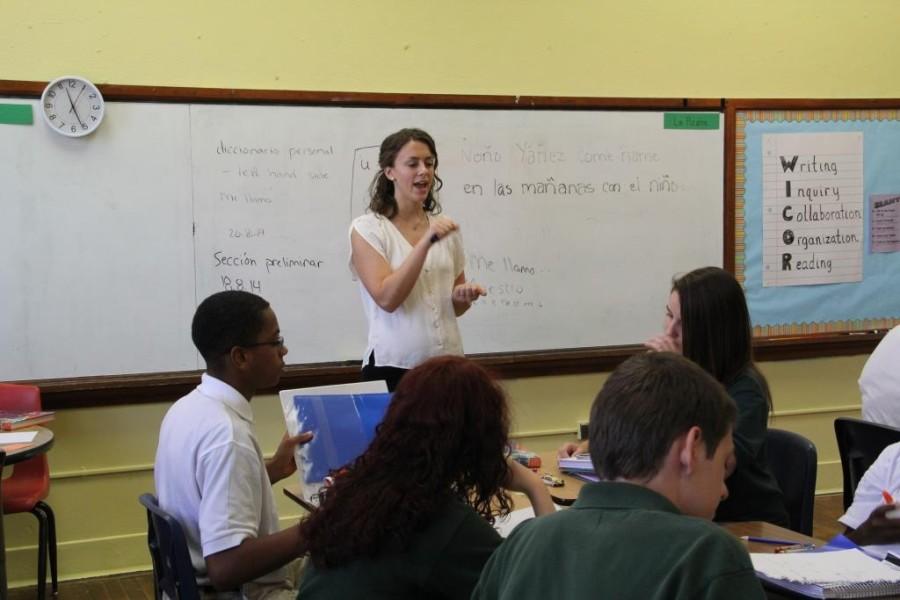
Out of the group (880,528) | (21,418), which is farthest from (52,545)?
(880,528)

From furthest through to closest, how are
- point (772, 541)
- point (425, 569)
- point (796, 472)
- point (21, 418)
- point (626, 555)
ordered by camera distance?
point (21, 418)
point (796, 472)
point (772, 541)
point (425, 569)
point (626, 555)

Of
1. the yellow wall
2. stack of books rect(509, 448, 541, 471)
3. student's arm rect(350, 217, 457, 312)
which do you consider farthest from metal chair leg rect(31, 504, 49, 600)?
stack of books rect(509, 448, 541, 471)

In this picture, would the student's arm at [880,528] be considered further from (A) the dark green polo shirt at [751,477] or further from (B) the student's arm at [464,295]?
(B) the student's arm at [464,295]

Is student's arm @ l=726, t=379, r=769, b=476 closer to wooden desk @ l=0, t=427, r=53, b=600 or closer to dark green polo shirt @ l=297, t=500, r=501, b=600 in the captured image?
dark green polo shirt @ l=297, t=500, r=501, b=600

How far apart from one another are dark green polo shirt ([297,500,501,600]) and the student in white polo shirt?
1.74ft

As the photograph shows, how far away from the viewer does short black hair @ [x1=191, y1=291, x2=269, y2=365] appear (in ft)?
8.34

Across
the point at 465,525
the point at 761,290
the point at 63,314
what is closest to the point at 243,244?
the point at 63,314

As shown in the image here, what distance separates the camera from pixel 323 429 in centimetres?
269

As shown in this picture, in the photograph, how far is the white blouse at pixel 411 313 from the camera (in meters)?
3.74

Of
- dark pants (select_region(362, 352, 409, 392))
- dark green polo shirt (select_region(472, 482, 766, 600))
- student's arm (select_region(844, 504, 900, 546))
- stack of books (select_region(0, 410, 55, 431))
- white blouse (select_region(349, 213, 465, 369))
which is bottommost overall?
stack of books (select_region(0, 410, 55, 431))

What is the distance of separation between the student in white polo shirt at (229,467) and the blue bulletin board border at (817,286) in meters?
3.55

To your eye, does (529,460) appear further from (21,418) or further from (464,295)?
(21,418)

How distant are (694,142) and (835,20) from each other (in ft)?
3.64

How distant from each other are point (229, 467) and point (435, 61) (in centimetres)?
311
